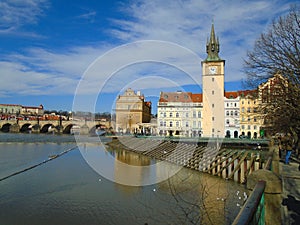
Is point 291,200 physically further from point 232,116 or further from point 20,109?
point 20,109

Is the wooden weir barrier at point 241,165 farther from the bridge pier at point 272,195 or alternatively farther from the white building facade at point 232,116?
the white building facade at point 232,116

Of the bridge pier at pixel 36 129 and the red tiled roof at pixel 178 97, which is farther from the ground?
the red tiled roof at pixel 178 97

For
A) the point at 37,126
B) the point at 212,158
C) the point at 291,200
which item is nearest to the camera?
the point at 291,200

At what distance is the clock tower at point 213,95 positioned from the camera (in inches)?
2259

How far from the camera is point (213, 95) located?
58562 mm

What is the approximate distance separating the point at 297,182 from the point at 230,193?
5.34 m

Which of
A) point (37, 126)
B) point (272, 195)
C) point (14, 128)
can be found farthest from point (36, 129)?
point (272, 195)

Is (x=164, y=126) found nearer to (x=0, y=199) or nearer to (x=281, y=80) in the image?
(x=281, y=80)

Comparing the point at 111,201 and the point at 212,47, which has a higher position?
the point at 212,47

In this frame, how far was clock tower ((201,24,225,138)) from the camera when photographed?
5738cm

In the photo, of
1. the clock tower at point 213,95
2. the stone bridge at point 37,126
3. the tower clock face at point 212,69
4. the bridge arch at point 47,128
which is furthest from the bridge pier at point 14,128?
the tower clock face at point 212,69

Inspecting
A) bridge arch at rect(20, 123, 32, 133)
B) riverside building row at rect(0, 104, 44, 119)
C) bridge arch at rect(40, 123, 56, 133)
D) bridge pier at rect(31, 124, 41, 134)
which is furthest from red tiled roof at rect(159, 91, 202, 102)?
riverside building row at rect(0, 104, 44, 119)

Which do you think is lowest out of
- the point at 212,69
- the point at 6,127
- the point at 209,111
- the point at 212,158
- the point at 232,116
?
the point at 212,158

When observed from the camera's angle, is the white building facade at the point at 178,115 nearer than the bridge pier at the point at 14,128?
Yes
